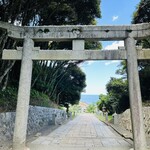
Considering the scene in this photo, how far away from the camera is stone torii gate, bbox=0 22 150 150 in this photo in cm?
573

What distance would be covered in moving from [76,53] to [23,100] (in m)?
2.13

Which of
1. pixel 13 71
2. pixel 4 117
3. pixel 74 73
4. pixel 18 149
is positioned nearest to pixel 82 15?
pixel 13 71

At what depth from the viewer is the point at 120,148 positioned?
6.27 m

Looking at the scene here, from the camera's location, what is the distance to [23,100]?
588 centimetres

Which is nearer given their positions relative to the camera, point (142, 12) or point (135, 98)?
point (135, 98)

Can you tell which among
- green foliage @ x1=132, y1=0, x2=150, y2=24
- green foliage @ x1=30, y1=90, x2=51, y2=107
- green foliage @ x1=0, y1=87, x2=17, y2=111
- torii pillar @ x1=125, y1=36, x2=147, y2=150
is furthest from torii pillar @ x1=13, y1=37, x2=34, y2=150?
green foliage @ x1=132, y1=0, x2=150, y2=24

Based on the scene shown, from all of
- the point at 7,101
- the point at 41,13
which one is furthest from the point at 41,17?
the point at 7,101

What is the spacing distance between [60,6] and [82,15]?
2.24 meters

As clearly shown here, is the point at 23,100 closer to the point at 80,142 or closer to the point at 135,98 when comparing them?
the point at 80,142

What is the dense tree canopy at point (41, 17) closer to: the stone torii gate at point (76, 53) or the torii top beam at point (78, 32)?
the torii top beam at point (78, 32)

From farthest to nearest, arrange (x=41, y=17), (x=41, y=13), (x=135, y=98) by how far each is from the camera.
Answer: (x=41, y=17) < (x=41, y=13) < (x=135, y=98)

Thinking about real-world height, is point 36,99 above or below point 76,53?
below

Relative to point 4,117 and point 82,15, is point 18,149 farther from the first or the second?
point 82,15

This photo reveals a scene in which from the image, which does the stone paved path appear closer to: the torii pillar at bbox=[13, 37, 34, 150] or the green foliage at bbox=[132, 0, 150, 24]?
the torii pillar at bbox=[13, 37, 34, 150]
